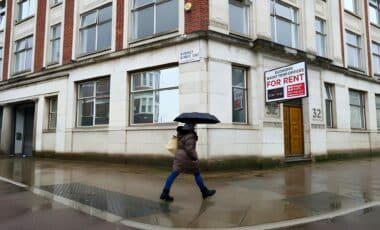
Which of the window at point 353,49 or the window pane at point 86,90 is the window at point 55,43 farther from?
the window at point 353,49

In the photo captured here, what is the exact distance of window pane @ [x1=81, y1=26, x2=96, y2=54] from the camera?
16.5 meters

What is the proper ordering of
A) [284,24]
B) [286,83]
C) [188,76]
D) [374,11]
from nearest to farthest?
[188,76], [286,83], [284,24], [374,11]

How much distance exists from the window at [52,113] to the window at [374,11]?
18623 mm

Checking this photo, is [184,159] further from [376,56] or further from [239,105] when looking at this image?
[376,56]

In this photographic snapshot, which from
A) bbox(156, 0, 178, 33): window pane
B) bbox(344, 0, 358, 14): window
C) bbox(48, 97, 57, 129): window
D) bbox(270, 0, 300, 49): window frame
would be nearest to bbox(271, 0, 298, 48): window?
bbox(270, 0, 300, 49): window frame

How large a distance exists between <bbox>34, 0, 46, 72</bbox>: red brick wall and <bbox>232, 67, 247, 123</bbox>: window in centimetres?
1121

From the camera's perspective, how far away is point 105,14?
16.1m

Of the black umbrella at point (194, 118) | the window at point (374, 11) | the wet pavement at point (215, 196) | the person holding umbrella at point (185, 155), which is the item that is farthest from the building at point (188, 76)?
the person holding umbrella at point (185, 155)

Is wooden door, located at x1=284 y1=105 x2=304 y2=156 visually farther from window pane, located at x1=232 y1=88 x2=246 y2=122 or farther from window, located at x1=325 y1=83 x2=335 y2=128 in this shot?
window, located at x1=325 y1=83 x2=335 y2=128

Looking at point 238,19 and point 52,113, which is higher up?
point 238,19

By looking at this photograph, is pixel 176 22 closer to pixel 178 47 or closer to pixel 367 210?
pixel 178 47

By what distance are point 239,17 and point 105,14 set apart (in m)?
6.18

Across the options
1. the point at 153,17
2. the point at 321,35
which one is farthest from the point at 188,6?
the point at 321,35

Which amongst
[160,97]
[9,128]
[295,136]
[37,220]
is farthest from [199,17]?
[9,128]
